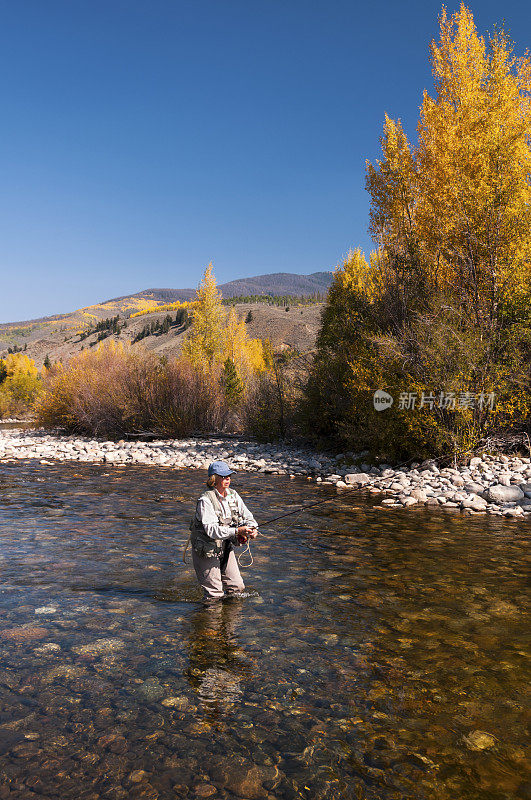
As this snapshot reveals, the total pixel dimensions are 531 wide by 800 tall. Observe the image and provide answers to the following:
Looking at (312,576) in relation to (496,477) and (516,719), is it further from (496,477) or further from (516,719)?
(496,477)

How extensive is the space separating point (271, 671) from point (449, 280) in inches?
491

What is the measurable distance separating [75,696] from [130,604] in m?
1.87

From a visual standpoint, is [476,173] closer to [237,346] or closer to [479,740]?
[479,740]

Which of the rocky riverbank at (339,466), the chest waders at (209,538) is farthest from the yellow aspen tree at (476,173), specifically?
the chest waders at (209,538)

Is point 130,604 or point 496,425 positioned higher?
point 496,425

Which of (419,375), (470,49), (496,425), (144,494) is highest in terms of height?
(470,49)

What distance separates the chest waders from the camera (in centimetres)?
552

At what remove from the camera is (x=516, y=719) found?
3.67 metres

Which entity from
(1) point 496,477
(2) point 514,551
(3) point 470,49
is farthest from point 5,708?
(3) point 470,49

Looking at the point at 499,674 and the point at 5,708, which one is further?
the point at 499,674

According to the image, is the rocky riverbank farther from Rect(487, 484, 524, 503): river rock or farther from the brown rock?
the brown rock

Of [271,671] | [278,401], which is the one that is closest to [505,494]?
[271,671]

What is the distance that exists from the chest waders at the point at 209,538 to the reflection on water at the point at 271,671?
0.61m

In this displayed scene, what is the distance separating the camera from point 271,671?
4.37 m
